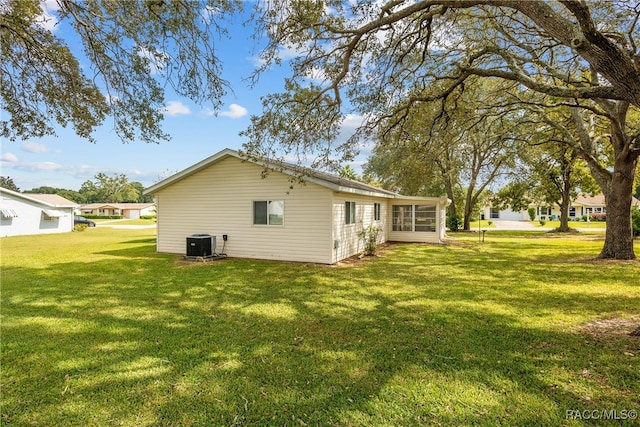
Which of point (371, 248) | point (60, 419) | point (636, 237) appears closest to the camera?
point (60, 419)

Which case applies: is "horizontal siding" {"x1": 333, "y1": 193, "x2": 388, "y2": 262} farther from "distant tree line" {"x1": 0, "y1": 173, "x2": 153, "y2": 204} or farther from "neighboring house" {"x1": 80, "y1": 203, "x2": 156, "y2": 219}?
"distant tree line" {"x1": 0, "y1": 173, "x2": 153, "y2": 204}

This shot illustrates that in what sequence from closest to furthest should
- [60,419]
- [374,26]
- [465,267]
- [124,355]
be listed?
[60,419], [124,355], [374,26], [465,267]

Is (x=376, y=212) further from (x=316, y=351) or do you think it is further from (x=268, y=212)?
(x=316, y=351)

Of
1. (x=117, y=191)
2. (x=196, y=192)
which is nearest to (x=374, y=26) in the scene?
(x=196, y=192)

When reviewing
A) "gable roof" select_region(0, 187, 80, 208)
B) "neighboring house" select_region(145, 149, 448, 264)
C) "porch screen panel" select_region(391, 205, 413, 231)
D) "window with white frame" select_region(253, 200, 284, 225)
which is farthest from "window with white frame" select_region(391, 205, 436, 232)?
"gable roof" select_region(0, 187, 80, 208)

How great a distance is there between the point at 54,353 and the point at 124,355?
2.80ft

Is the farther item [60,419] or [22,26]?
[22,26]

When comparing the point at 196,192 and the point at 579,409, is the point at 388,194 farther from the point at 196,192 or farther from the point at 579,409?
the point at 579,409

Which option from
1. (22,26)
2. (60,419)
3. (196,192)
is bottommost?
(60,419)

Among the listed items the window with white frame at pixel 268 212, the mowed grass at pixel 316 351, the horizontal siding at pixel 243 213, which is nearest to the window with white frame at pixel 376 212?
the horizontal siding at pixel 243 213

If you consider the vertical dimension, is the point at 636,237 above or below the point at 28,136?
below

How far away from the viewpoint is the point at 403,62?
26.8 ft

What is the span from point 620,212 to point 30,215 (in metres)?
32.0

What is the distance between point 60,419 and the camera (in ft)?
8.34
